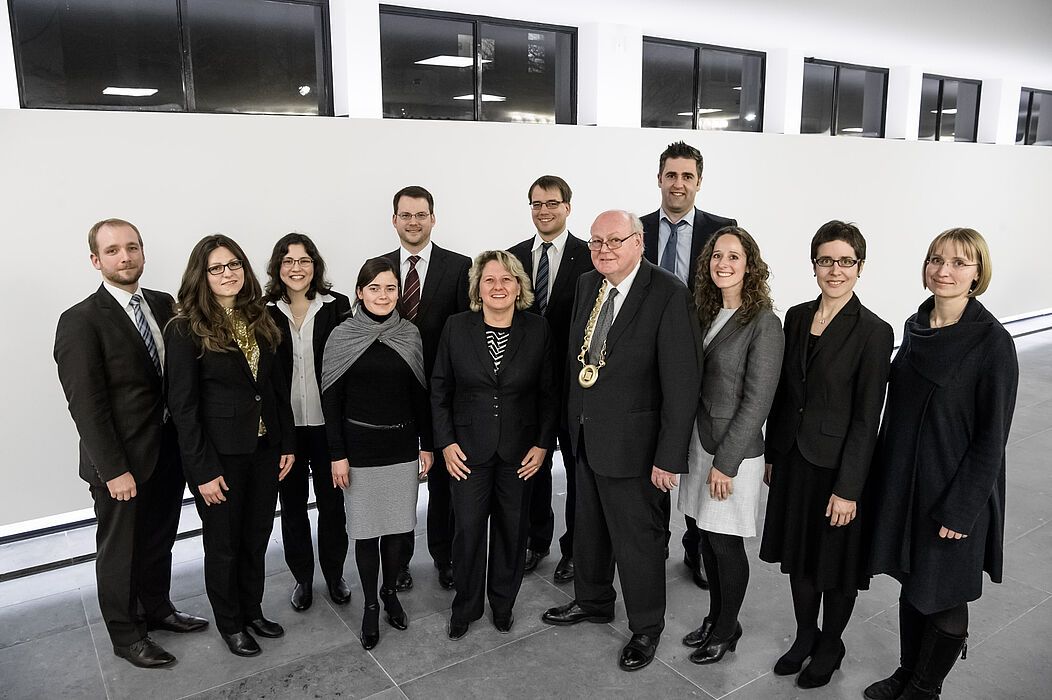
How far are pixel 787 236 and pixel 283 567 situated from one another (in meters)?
5.94

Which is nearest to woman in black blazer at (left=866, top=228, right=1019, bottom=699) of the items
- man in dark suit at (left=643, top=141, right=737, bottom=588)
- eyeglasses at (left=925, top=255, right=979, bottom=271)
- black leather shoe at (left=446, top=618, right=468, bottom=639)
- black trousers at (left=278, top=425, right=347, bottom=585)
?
eyeglasses at (left=925, top=255, right=979, bottom=271)

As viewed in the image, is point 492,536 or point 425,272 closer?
point 492,536

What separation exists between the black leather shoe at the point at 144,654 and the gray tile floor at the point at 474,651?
0.04 meters

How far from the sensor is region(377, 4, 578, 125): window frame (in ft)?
18.0

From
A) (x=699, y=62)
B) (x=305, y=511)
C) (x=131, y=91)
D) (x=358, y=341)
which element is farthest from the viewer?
(x=699, y=62)

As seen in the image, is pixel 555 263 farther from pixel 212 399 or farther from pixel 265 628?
pixel 265 628

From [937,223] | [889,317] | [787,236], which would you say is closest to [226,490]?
[787,236]

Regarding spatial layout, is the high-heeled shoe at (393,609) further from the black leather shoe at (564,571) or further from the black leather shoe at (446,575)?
the black leather shoe at (564,571)

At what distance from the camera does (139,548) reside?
334 centimetres

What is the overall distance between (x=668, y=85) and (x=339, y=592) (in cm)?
551

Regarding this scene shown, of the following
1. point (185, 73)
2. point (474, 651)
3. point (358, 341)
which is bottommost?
point (474, 651)

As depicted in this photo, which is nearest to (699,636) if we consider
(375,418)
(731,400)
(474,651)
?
(474,651)

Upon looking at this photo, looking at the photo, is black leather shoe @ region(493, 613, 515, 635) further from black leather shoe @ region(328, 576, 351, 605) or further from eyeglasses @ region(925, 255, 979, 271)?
eyeglasses @ region(925, 255, 979, 271)

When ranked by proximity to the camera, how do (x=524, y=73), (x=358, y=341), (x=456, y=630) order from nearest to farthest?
(x=358, y=341)
(x=456, y=630)
(x=524, y=73)
